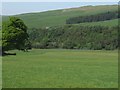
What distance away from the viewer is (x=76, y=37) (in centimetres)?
16150

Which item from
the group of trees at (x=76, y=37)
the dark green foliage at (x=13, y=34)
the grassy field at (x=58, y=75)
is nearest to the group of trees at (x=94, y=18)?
the group of trees at (x=76, y=37)

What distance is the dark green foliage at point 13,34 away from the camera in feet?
258

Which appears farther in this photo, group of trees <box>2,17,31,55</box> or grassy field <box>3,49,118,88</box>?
group of trees <box>2,17,31,55</box>

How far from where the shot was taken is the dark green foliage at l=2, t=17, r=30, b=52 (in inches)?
3093

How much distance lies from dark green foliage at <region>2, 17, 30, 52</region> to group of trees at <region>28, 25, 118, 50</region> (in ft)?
182

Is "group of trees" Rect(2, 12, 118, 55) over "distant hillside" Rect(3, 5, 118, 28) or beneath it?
beneath

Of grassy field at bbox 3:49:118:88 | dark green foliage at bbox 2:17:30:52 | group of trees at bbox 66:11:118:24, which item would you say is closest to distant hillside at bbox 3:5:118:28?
group of trees at bbox 66:11:118:24

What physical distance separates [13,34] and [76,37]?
83780 mm

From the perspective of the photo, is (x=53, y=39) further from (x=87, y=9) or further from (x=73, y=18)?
(x=87, y=9)

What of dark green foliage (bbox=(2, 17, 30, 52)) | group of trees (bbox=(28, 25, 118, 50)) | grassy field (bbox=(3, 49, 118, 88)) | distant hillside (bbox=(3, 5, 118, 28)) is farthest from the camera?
distant hillside (bbox=(3, 5, 118, 28))

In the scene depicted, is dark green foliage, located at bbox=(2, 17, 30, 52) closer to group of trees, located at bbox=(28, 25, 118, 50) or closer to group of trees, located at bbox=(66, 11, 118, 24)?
group of trees, located at bbox=(28, 25, 118, 50)

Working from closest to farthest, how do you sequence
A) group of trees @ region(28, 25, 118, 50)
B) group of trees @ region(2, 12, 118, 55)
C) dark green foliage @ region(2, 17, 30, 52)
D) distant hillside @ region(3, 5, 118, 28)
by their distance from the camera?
dark green foliage @ region(2, 17, 30, 52) → group of trees @ region(28, 25, 118, 50) → group of trees @ region(2, 12, 118, 55) → distant hillside @ region(3, 5, 118, 28)

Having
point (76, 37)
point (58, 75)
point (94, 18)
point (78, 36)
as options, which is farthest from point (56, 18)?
point (58, 75)

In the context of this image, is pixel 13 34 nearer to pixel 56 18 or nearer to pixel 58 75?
pixel 58 75
